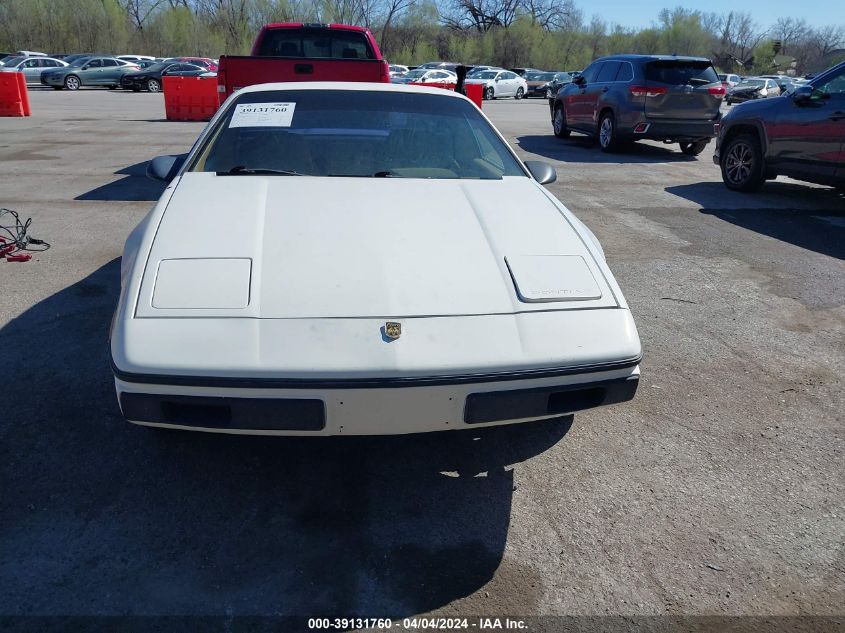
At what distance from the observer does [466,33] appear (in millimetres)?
78438

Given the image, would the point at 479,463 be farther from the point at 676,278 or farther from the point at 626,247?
the point at 626,247

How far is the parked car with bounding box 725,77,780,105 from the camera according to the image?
36.0 m

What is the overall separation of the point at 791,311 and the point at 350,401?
395cm

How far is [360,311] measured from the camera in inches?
94.3

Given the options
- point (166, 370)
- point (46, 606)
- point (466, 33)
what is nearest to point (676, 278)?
point (166, 370)

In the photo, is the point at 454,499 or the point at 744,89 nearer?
the point at 454,499

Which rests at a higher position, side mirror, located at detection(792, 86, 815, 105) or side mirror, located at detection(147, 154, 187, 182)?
side mirror, located at detection(792, 86, 815, 105)

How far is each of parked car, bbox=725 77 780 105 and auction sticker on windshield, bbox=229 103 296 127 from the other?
37.4 m

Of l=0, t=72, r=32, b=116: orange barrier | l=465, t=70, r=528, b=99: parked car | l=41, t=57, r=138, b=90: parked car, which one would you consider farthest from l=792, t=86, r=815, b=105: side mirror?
l=41, t=57, r=138, b=90: parked car

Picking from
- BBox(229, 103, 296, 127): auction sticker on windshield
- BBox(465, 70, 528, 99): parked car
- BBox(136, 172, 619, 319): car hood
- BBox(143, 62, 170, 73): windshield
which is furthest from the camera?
BBox(465, 70, 528, 99): parked car

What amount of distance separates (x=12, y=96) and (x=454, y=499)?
60.7ft

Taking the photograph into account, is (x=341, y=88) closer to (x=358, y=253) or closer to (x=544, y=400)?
(x=358, y=253)

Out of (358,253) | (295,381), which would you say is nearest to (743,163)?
(358,253)

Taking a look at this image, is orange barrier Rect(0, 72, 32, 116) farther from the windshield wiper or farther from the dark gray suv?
the windshield wiper
